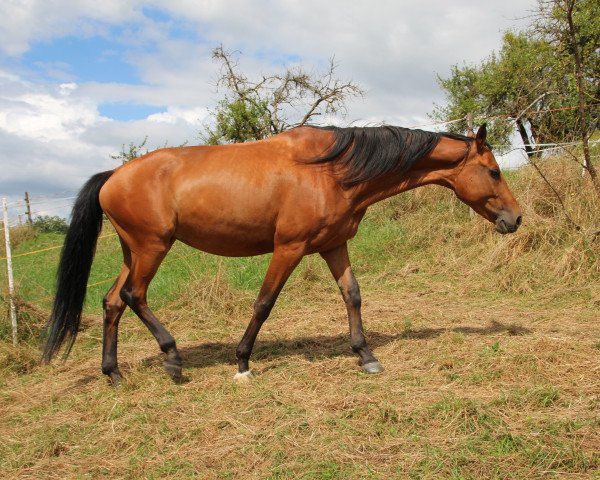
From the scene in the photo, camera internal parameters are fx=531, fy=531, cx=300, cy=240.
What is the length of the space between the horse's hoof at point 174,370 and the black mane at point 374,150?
84.3 inches

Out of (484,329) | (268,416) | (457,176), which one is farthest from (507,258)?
(268,416)

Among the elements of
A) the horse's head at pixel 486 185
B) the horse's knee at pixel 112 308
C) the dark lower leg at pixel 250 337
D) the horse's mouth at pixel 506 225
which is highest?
the horse's head at pixel 486 185

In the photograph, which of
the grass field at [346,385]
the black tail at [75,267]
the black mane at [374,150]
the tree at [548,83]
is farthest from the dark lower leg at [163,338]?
the tree at [548,83]

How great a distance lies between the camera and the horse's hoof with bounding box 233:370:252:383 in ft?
14.9

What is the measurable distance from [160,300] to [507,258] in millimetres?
5452

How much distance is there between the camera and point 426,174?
4.93m

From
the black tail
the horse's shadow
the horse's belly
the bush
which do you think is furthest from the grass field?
the bush

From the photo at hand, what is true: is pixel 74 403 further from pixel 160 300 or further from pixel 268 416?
pixel 160 300

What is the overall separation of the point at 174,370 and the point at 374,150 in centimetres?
261

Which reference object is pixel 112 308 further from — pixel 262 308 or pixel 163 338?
pixel 262 308

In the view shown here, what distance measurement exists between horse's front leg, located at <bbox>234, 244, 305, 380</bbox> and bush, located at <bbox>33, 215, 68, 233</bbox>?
21.5 metres

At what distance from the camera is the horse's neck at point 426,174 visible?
4824 millimetres

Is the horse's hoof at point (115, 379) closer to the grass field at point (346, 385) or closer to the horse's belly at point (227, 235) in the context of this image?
the grass field at point (346, 385)

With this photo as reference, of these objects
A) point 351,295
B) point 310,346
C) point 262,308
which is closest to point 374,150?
point 351,295
